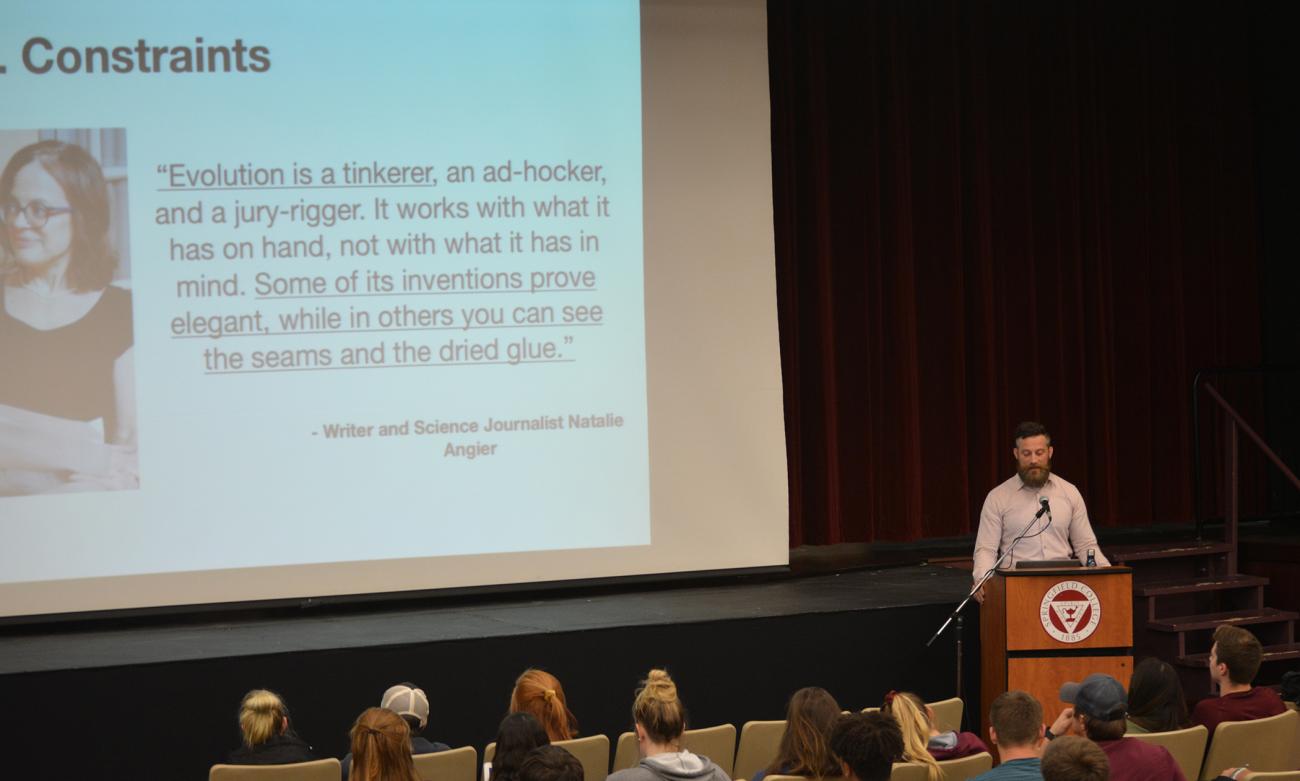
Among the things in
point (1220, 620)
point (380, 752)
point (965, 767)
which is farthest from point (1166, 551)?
point (380, 752)

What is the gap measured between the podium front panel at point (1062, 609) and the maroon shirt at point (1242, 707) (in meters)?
1.35

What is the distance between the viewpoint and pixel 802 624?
22.8 ft

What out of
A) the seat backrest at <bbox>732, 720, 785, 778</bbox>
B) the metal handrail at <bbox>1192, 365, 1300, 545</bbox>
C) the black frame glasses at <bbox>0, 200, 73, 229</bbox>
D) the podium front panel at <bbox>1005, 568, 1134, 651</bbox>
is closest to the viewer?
the seat backrest at <bbox>732, 720, 785, 778</bbox>

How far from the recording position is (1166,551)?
26.5ft

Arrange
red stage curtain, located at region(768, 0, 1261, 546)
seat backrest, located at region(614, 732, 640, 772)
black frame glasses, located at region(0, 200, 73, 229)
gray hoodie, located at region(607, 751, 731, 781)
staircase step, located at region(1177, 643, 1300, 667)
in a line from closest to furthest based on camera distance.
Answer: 1. gray hoodie, located at region(607, 751, 731, 781)
2. seat backrest, located at region(614, 732, 640, 772)
3. black frame glasses, located at region(0, 200, 73, 229)
4. staircase step, located at region(1177, 643, 1300, 667)
5. red stage curtain, located at region(768, 0, 1261, 546)

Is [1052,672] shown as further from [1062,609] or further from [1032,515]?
[1032,515]

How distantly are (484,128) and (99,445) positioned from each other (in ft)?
7.95

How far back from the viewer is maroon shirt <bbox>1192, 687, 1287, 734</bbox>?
4.86 m

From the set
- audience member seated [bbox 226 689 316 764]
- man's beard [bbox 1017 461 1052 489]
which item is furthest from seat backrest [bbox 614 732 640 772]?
man's beard [bbox 1017 461 1052 489]

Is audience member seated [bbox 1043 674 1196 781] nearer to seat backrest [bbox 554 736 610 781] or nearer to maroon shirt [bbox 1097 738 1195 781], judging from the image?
maroon shirt [bbox 1097 738 1195 781]

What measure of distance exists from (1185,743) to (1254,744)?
31 cm

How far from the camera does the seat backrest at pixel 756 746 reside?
5180 millimetres

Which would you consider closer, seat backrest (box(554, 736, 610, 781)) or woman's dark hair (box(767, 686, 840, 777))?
woman's dark hair (box(767, 686, 840, 777))

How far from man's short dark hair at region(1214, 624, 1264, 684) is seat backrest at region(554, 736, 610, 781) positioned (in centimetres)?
207
